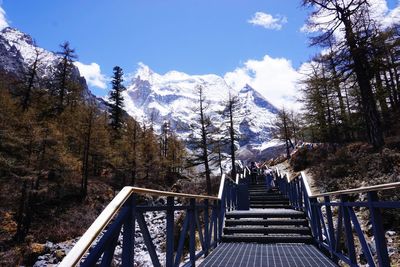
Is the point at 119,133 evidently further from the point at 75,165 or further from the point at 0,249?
the point at 0,249

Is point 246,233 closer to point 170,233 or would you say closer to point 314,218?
point 314,218

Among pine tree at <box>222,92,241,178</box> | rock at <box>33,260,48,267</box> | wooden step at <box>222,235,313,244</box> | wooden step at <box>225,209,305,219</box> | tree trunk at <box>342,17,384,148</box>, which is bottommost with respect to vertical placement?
rock at <box>33,260,48,267</box>

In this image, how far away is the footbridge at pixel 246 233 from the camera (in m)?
2.71

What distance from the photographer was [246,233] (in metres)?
9.09

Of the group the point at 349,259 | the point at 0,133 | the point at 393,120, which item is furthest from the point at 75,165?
the point at 393,120

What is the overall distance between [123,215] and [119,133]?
4109cm

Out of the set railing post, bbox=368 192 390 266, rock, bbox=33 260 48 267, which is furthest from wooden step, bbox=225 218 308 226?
rock, bbox=33 260 48 267

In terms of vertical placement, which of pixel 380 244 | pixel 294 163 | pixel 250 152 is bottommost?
pixel 380 244

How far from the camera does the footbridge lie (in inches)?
107

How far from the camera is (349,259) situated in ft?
15.9

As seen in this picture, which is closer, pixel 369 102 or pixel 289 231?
pixel 289 231

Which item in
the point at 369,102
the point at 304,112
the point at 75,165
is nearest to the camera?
the point at 369,102

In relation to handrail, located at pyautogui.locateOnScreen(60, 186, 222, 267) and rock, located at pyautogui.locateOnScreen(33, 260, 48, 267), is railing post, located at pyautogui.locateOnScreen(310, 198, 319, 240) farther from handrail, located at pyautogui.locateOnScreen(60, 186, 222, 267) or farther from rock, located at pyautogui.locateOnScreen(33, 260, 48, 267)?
rock, located at pyautogui.locateOnScreen(33, 260, 48, 267)

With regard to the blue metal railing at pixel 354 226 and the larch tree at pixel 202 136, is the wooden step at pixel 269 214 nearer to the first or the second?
the blue metal railing at pixel 354 226
